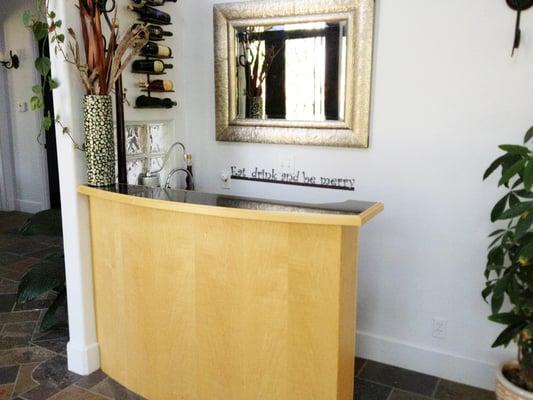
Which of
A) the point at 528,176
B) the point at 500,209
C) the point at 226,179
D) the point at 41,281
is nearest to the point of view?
the point at 528,176

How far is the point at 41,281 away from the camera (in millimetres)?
2779

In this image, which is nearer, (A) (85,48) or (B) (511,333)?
(B) (511,333)

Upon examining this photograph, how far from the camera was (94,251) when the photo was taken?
8.20ft

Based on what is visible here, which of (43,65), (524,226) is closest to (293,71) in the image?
(43,65)

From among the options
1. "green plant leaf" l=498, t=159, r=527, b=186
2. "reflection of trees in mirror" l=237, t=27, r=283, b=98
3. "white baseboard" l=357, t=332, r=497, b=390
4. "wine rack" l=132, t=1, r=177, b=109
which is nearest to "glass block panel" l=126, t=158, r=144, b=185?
"wine rack" l=132, t=1, r=177, b=109

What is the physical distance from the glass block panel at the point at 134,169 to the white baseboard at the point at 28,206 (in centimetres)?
347

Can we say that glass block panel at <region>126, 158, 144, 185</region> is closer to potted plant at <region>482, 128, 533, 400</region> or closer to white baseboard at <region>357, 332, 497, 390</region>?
white baseboard at <region>357, 332, 497, 390</region>

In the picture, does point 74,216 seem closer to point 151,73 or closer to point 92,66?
point 92,66

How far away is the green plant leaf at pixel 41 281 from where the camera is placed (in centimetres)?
273

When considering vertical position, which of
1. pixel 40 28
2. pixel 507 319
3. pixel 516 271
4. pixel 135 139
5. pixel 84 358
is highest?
pixel 40 28

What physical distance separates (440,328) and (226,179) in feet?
5.17

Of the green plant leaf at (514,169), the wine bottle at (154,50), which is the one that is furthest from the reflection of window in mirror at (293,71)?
the green plant leaf at (514,169)

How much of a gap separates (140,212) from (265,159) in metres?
1.06

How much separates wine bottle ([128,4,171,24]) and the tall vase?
0.69 m
